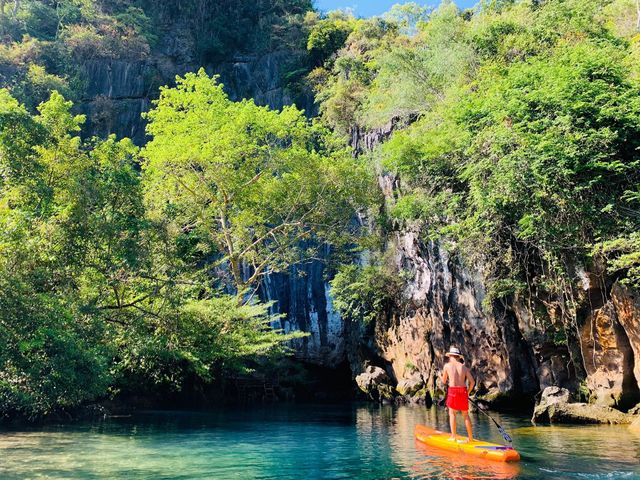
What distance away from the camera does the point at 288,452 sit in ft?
25.0

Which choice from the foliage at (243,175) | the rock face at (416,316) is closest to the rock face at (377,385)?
the rock face at (416,316)

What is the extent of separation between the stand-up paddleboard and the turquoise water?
166 mm

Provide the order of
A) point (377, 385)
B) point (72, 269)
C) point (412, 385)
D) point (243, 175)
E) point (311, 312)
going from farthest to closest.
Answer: point (311, 312), point (377, 385), point (243, 175), point (412, 385), point (72, 269)

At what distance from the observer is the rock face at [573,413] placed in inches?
393

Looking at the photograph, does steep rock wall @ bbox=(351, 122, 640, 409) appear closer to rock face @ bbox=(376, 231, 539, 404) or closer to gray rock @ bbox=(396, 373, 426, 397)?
rock face @ bbox=(376, 231, 539, 404)

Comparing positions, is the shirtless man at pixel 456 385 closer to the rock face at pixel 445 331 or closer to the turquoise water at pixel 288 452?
the turquoise water at pixel 288 452

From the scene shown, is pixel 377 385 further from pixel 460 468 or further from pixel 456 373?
pixel 460 468

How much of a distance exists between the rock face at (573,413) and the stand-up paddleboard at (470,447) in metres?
3.29

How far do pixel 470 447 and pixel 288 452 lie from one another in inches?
92.1

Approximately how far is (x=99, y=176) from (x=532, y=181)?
7.84 meters

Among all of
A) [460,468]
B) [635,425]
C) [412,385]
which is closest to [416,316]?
[412,385]

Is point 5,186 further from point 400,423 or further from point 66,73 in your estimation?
point 66,73

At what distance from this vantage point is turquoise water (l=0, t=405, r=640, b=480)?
19.7ft

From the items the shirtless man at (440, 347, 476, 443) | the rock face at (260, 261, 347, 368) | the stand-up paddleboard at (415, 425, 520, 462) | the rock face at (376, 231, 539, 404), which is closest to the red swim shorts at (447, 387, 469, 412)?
the shirtless man at (440, 347, 476, 443)
